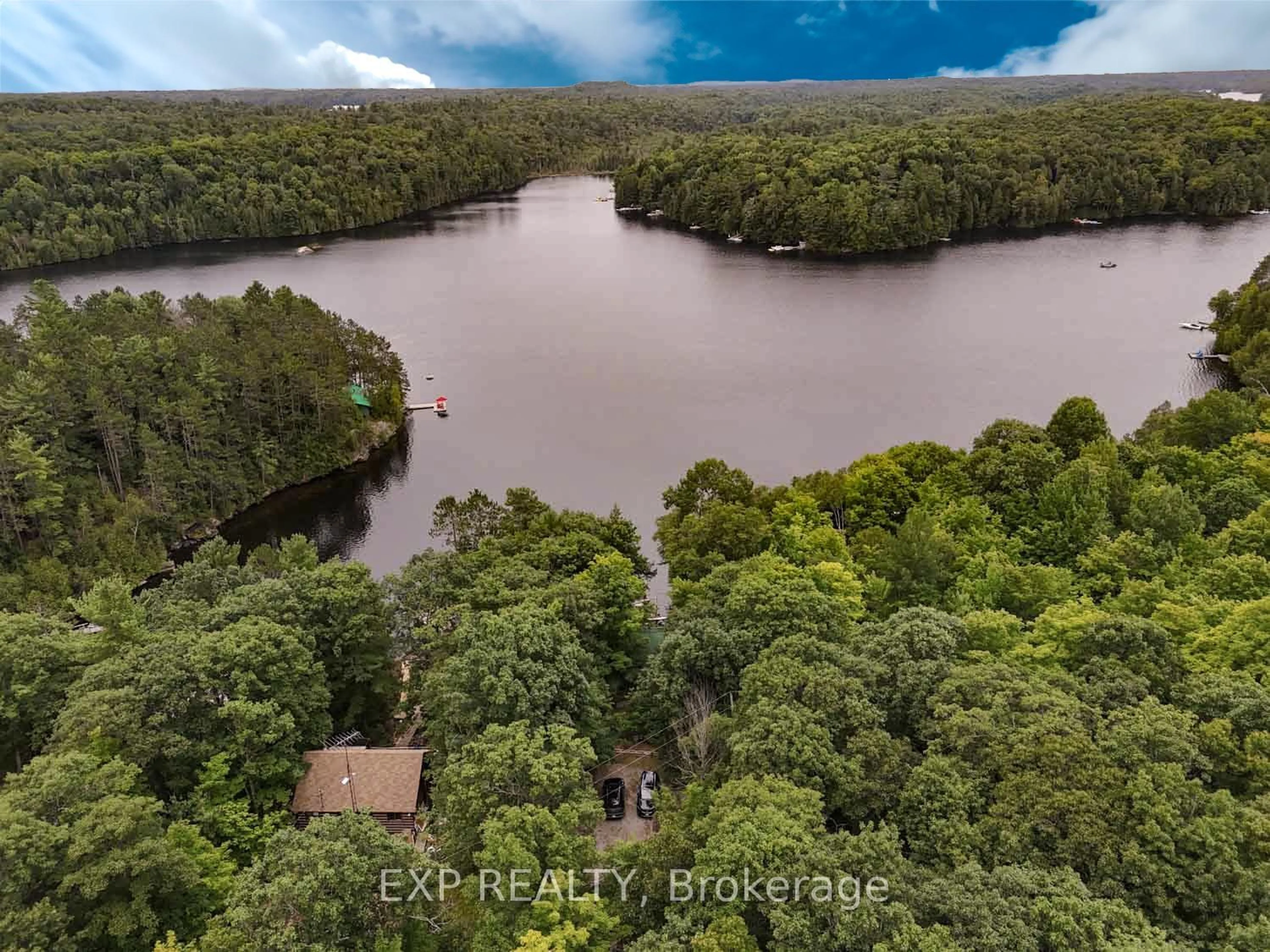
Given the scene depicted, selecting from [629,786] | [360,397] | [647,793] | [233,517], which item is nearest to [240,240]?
[360,397]

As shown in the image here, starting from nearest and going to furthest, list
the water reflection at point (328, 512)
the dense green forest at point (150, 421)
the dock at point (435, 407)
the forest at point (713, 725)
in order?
the forest at point (713, 725) < the dense green forest at point (150, 421) < the water reflection at point (328, 512) < the dock at point (435, 407)

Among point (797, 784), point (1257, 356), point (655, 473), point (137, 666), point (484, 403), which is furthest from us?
point (484, 403)

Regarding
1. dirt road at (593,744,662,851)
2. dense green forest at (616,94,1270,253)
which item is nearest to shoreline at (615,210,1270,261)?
dense green forest at (616,94,1270,253)

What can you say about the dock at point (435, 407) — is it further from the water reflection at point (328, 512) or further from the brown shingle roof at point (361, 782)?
the brown shingle roof at point (361, 782)

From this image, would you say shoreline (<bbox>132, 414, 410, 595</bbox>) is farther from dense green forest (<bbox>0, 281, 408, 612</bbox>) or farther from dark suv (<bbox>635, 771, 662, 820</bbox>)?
dark suv (<bbox>635, 771, 662, 820</bbox>)

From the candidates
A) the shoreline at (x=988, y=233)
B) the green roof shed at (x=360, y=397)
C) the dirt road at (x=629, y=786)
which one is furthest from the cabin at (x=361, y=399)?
the shoreline at (x=988, y=233)

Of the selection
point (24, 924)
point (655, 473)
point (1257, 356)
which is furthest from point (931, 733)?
point (1257, 356)

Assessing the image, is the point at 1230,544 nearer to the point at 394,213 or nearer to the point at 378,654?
the point at 378,654
